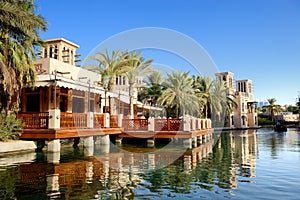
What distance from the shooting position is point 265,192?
23.4ft

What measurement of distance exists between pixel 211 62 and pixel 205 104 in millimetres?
15611

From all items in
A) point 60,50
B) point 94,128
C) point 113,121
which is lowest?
point 94,128

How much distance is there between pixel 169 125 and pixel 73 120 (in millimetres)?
7037

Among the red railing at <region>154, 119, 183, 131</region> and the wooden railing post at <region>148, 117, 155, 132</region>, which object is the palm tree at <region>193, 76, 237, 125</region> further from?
the wooden railing post at <region>148, 117, 155, 132</region>

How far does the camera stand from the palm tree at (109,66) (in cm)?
2498

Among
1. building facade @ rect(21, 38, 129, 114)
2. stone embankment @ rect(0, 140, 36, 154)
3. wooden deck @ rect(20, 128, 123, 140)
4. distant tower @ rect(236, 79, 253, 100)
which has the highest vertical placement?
distant tower @ rect(236, 79, 253, 100)

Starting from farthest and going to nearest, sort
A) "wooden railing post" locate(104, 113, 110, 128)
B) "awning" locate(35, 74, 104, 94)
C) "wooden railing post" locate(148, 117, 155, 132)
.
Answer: "wooden railing post" locate(148, 117, 155, 132), "wooden railing post" locate(104, 113, 110, 128), "awning" locate(35, 74, 104, 94)

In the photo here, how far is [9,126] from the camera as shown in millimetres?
13867

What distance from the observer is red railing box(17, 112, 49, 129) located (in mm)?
14328

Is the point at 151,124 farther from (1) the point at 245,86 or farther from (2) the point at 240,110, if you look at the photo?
(1) the point at 245,86

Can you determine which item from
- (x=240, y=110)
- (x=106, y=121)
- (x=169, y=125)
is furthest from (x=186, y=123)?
(x=240, y=110)

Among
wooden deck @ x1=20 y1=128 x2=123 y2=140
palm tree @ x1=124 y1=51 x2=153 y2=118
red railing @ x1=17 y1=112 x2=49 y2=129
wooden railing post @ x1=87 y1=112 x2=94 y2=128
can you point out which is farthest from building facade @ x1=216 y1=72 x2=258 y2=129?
red railing @ x1=17 y1=112 x2=49 y2=129

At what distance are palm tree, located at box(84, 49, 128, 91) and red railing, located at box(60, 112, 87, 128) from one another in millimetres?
8783

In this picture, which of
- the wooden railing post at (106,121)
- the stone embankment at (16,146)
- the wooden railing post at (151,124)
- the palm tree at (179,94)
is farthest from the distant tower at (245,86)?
the stone embankment at (16,146)
